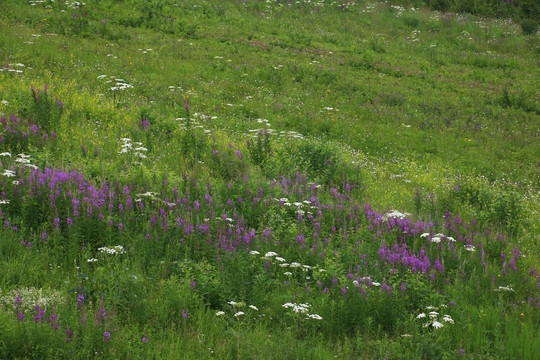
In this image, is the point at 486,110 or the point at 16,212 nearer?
the point at 16,212

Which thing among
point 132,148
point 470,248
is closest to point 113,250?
point 132,148

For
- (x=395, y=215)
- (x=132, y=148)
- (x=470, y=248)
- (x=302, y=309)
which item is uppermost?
(x=132, y=148)

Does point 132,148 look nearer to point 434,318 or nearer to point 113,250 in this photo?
point 113,250

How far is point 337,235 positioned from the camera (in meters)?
6.32

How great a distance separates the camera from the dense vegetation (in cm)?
415

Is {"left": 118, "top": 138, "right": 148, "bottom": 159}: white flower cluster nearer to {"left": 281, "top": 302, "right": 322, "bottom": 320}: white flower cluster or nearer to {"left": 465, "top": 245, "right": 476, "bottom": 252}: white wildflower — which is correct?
{"left": 281, "top": 302, "right": 322, "bottom": 320}: white flower cluster

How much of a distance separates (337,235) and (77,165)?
12.8ft

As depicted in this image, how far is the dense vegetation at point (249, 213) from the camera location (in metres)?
4.15

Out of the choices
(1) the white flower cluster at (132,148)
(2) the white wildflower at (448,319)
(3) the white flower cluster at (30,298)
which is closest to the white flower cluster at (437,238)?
(2) the white wildflower at (448,319)

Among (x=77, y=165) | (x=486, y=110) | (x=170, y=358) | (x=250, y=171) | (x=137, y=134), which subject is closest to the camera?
(x=170, y=358)

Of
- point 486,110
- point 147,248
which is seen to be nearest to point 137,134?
point 147,248

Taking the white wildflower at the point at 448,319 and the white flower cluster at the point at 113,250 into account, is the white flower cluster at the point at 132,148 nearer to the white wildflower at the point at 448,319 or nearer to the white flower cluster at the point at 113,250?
the white flower cluster at the point at 113,250

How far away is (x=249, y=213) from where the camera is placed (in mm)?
6375

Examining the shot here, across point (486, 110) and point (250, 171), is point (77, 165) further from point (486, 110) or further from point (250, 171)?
point (486, 110)
